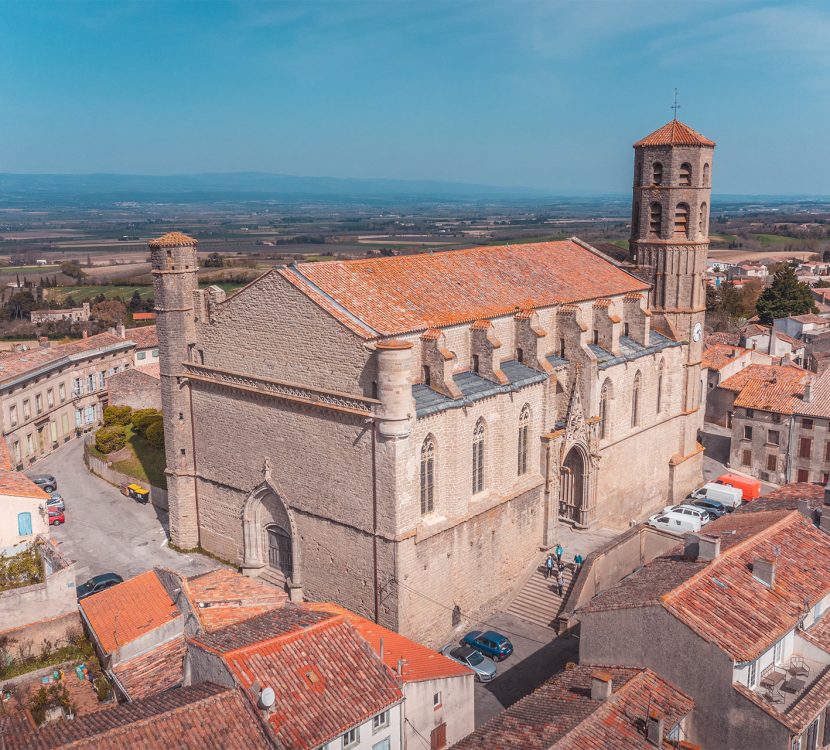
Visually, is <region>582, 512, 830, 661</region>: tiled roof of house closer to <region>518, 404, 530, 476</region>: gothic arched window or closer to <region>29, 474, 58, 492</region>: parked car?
<region>518, 404, 530, 476</region>: gothic arched window

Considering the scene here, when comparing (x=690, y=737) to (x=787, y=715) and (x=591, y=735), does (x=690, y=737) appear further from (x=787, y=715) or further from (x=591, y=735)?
(x=591, y=735)

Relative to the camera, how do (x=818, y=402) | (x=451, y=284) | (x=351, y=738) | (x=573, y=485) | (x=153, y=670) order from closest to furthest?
(x=351, y=738), (x=153, y=670), (x=451, y=284), (x=573, y=485), (x=818, y=402)

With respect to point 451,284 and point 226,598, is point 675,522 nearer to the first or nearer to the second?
point 451,284

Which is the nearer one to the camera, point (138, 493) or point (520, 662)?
point (520, 662)

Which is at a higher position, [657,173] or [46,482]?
[657,173]

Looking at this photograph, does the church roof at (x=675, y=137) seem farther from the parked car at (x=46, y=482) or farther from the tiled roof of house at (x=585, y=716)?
the parked car at (x=46, y=482)

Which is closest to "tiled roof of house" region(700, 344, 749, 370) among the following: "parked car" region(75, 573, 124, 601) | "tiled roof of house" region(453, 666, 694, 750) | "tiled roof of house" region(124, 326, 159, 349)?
"tiled roof of house" region(453, 666, 694, 750)

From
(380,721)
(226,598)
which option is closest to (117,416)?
(226,598)

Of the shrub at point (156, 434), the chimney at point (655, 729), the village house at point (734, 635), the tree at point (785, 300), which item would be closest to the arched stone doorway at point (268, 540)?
the village house at point (734, 635)
